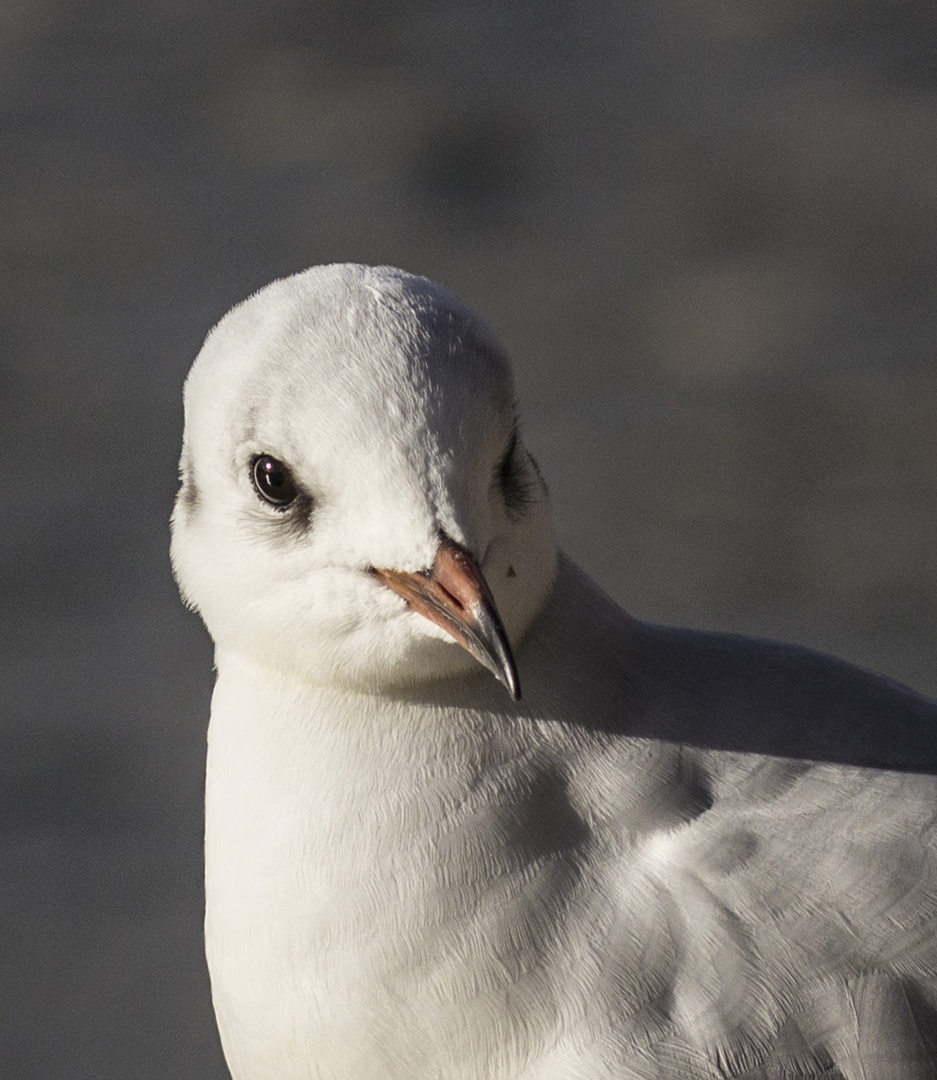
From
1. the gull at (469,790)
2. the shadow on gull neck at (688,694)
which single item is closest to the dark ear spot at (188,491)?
the gull at (469,790)

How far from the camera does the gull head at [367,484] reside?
107 centimetres

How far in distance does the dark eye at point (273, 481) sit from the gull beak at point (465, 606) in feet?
0.35

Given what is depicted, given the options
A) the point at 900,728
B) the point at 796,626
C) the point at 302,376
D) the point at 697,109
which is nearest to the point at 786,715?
the point at 900,728

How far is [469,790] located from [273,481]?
244 millimetres

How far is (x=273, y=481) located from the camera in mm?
1135

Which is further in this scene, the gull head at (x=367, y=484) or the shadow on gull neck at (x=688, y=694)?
the shadow on gull neck at (x=688, y=694)

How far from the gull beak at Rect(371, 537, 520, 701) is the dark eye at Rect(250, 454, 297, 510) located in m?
0.11

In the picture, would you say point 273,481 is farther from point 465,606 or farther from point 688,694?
point 688,694

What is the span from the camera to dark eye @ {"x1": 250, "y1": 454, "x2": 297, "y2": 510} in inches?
44.4

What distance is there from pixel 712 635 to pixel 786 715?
124mm

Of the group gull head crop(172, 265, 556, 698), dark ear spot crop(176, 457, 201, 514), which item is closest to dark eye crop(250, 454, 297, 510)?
gull head crop(172, 265, 556, 698)

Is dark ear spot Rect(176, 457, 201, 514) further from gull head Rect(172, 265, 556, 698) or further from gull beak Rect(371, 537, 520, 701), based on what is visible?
gull beak Rect(371, 537, 520, 701)

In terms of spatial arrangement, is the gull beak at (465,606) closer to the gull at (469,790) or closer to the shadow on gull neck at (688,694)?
the gull at (469,790)

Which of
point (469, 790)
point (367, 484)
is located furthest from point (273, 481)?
point (469, 790)
